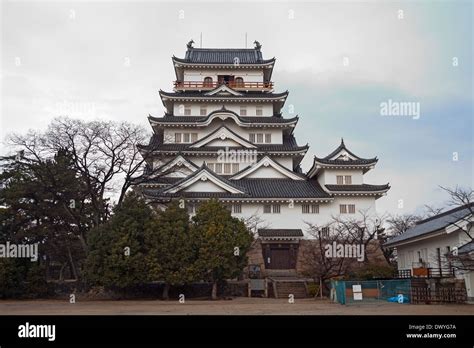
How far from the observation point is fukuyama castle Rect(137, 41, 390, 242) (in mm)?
31641

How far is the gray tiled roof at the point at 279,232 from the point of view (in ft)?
101

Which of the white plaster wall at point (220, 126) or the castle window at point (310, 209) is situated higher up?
the white plaster wall at point (220, 126)

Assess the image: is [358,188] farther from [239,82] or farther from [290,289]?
[239,82]

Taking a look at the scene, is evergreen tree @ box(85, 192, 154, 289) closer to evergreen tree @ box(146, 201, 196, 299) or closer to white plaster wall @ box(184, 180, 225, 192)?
evergreen tree @ box(146, 201, 196, 299)

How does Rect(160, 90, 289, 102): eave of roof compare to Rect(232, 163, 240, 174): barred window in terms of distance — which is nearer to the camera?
Rect(232, 163, 240, 174): barred window

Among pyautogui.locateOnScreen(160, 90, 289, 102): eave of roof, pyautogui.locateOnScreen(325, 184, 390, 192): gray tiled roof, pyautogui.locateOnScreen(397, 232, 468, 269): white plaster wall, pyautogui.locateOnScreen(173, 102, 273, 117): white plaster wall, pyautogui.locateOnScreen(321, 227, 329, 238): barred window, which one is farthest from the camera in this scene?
pyautogui.locateOnScreen(173, 102, 273, 117): white plaster wall

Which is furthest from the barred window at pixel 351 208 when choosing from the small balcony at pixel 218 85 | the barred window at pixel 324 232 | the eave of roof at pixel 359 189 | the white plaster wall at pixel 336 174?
the small balcony at pixel 218 85

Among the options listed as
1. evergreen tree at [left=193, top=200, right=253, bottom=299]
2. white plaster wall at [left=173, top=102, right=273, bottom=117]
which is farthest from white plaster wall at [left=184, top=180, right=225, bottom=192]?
white plaster wall at [left=173, top=102, right=273, bottom=117]

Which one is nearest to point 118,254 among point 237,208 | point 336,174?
point 237,208

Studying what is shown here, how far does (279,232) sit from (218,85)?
1454 cm

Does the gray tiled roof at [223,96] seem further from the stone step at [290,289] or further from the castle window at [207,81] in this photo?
the stone step at [290,289]

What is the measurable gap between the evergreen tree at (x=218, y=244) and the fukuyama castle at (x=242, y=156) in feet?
17.2

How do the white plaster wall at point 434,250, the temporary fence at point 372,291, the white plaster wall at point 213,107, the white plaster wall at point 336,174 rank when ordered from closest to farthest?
the white plaster wall at point 434,250
the temporary fence at point 372,291
the white plaster wall at point 336,174
the white plaster wall at point 213,107
